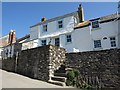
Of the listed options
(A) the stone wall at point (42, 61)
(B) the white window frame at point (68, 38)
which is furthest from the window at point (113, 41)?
(A) the stone wall at point (42, 61)

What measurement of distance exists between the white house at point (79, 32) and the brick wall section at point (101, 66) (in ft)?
20.5

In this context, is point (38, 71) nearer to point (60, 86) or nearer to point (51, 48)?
point (51, 48)

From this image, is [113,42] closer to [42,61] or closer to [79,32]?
[79,32]

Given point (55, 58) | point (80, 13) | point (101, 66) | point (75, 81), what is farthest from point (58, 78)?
point (80, 13)

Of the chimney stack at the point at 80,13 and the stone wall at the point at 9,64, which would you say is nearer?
the stone wall at the point at 9,64

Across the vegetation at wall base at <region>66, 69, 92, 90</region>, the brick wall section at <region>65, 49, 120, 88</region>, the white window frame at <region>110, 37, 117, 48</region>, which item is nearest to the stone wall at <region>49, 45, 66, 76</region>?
the brick wall section at <region>65, 49, 120, 88</region>

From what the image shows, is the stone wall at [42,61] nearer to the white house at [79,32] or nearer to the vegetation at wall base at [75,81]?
the vegetation at wall base at [75,81]

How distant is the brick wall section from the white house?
6234 millimetres

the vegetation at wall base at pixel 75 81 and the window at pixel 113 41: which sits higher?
the window at pixel 113 41

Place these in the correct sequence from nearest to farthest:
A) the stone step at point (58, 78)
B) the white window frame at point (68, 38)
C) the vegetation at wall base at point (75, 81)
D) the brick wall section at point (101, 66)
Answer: the brick wall section at point (101, 66) → the vegetation at wall base at point (75, 81) → the stone step at point (58, 78) → the white window frame at point (68, 38)

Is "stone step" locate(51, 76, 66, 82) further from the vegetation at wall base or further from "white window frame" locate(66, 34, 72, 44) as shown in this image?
"white window frame" locate(66, 34, 72, 44)

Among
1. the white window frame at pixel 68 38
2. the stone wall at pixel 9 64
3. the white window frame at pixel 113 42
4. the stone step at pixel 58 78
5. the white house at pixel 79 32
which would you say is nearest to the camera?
the stone step at pixel 58 78

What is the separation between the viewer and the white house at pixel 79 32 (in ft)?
65.3

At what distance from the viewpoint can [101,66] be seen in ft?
44.1
